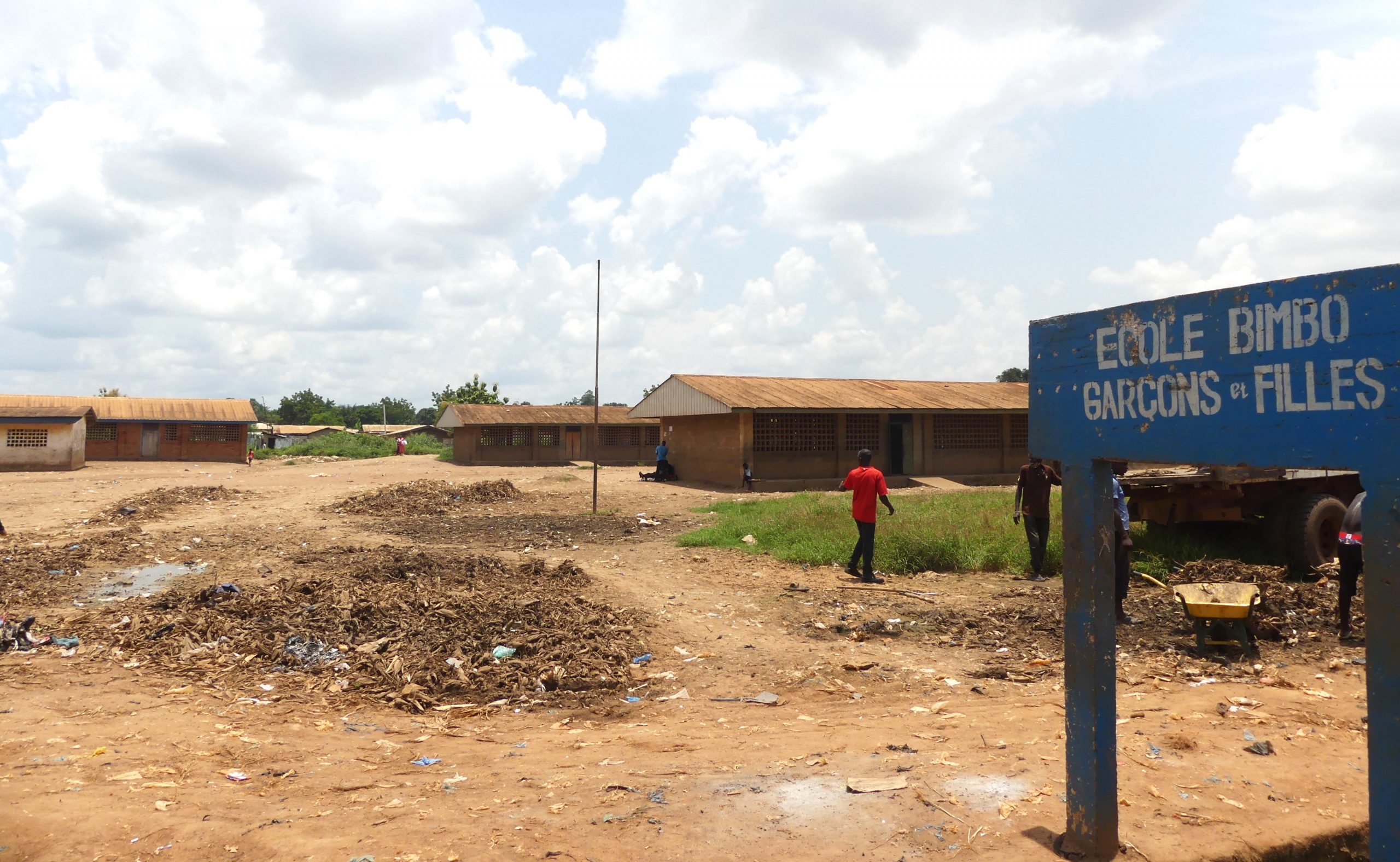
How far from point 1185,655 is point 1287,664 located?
27.1 inches

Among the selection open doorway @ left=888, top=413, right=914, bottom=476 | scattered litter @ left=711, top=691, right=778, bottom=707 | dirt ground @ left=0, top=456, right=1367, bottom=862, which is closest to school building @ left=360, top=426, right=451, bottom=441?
open doorway @ left=888, top=413, right=914, bottom=476

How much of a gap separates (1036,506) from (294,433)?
66.8m

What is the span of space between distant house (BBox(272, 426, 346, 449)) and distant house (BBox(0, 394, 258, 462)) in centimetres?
1552

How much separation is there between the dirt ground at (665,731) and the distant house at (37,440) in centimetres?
2647

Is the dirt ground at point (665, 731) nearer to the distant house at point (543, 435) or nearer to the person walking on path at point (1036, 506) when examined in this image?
the person walking on path at point (1036, 506)

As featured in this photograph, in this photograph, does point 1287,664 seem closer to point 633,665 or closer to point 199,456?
point 633,665

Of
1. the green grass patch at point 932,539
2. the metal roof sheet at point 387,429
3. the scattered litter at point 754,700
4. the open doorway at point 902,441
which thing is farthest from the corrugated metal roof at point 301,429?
the scattered litter at point 754,700

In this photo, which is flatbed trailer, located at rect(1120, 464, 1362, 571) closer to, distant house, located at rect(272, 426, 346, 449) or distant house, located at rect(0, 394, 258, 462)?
distant house, located at rect(0, 394, 258, 462)

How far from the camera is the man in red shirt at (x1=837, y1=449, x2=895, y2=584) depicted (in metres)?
9.85

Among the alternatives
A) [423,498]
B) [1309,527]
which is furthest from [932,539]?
[423,498]

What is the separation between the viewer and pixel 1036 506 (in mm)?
9844

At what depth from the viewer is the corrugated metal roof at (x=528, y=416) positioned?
37.2 m

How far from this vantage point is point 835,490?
77.3ft

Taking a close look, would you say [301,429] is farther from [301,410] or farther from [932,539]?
[932,539]
